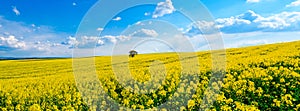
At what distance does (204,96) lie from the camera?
11.0 metres

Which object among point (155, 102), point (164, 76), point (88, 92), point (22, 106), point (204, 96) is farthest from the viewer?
point (164, 76)

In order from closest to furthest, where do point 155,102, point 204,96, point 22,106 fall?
1. point 204,96
2. point 155,102
3. point 22,106

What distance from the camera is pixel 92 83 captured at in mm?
15336

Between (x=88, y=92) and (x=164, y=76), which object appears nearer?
(x=88, y=92)

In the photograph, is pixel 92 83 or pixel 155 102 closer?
pixel 155 102

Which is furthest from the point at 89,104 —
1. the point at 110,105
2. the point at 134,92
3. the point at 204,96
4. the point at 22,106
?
the point at 204,96

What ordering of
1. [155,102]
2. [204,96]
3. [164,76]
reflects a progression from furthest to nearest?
[164,76]
[155,102]
[204,96]

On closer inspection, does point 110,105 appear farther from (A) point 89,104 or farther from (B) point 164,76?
(B) point 164,76

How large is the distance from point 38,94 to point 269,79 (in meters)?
8.37

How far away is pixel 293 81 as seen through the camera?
39.8 ft

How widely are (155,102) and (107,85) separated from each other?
411cm

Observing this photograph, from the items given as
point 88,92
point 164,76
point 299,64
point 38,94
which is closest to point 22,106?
point 38,94

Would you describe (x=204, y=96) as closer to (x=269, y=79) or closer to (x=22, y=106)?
(x=269, y=79)

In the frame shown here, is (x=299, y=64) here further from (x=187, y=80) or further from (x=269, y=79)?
(x=187, y=80)
